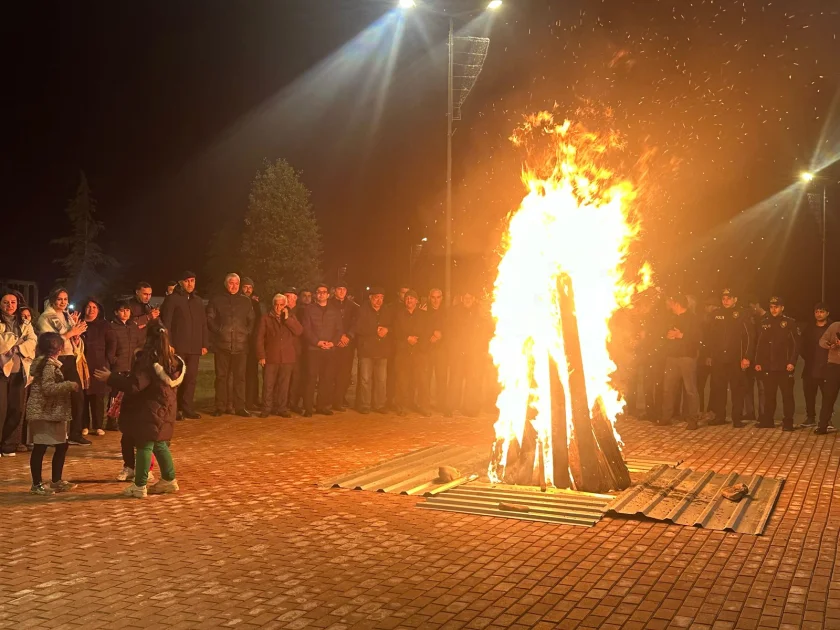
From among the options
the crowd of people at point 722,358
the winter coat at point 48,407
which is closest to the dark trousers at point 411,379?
the crowd of people at point 722,358

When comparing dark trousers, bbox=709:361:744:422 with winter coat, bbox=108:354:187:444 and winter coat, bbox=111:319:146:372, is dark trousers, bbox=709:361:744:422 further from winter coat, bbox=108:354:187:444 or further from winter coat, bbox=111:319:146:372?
winter coat, bbox=108:354:187:444

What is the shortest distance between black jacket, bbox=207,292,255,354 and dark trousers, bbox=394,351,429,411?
2823 millimetres

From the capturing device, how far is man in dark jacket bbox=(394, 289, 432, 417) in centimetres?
1564

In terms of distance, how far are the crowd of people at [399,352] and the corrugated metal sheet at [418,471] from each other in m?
4.10

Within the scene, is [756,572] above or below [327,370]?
below

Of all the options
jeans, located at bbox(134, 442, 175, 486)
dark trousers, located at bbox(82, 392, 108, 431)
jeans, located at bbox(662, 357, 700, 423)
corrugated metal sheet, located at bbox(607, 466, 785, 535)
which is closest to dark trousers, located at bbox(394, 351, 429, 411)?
jeans, located at bbox(662, 357, 700, 423)

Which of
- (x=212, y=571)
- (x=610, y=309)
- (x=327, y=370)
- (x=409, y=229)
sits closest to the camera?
(x=212, y=571)

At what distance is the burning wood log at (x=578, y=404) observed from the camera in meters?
9.01

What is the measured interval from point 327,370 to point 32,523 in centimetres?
811

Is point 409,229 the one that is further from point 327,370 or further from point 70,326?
point 70,326

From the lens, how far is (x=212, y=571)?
246 inches

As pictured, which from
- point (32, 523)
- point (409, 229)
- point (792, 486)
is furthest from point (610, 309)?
point (409, 229)

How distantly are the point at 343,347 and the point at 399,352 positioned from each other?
3.42 ft

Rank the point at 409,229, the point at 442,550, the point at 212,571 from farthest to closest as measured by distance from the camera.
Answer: the point at 409,229 → the point at 442,550 → the point at 212,571
